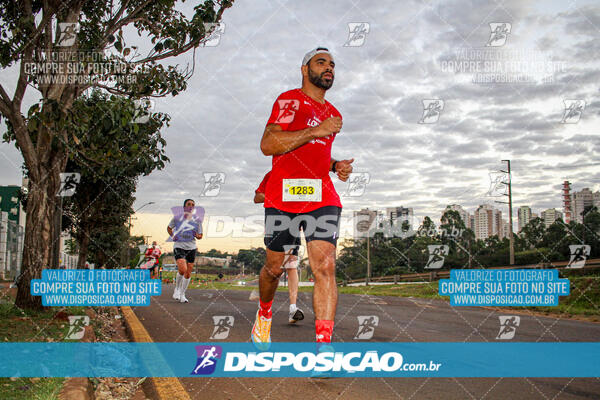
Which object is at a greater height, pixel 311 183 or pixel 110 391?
pixel 311 183

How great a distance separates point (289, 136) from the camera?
3.52m

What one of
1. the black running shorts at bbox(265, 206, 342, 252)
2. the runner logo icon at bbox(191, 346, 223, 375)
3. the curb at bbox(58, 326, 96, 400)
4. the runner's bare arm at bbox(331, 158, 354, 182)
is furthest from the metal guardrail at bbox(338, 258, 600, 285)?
the curb at bbox(58, 326, 96, 400)

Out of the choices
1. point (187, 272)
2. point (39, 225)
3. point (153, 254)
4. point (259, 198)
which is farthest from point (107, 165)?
point (259, 198)

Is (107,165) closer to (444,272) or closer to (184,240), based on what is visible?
(184,240)

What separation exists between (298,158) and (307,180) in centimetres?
18

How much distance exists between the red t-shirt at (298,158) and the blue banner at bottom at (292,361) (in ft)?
3.52

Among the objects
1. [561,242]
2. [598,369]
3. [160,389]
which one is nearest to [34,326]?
[160,389]

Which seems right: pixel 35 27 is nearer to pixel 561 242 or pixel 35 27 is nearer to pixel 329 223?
pixel 329 223

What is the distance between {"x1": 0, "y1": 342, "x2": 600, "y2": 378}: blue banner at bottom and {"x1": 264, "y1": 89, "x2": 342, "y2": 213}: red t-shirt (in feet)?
3.52

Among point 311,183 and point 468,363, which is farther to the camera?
point 468,363

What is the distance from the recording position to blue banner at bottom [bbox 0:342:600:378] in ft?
12.2

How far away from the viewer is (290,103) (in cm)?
370

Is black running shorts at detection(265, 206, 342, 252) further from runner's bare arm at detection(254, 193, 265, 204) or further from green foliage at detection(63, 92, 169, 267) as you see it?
green foliage at detection(63, 92, 169, 267)

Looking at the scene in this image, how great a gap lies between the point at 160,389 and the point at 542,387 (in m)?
2.75
